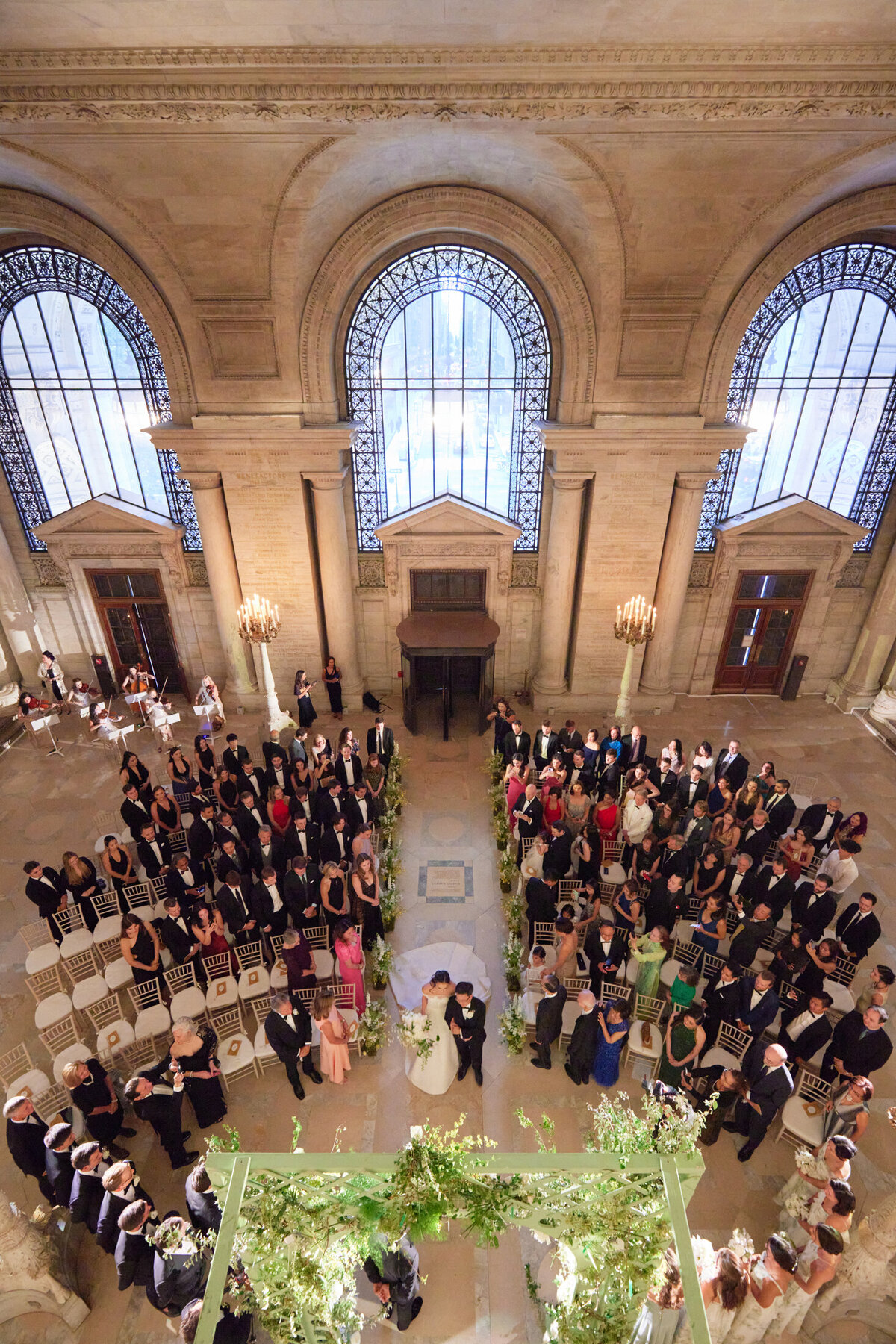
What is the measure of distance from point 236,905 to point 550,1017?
358 cm

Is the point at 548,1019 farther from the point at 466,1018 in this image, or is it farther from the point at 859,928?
the point at 859,928

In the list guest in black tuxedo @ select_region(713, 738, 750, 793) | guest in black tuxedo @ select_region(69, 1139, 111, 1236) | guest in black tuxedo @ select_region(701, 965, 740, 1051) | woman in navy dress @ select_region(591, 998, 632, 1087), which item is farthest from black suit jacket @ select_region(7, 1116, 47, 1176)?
guest in black tuxedo @ select_region(713, 738, 750, 793)

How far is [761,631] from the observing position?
14.3m

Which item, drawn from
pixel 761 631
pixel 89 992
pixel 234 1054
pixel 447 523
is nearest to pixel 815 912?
pixel 234 1054

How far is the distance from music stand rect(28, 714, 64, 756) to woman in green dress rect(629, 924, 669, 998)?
10695mm

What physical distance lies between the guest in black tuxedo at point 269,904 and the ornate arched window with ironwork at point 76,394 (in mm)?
7790

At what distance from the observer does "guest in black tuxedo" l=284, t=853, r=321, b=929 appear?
8164 millimetres

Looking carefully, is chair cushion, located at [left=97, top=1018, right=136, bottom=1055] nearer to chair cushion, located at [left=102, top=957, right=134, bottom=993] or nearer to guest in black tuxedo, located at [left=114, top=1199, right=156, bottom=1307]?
chair cushion, located at [left=102, top=957, right=134, bottom=993]

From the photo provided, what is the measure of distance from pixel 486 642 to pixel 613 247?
6405 millimetres

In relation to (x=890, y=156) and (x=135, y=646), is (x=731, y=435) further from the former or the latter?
(x=135, y=646)

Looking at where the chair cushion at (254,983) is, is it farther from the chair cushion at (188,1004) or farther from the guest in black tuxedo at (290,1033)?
the guest in black tuxedo at (290,1033)

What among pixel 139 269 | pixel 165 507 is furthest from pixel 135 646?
pixel 139 269

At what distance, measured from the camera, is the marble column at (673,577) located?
1243 centimetres

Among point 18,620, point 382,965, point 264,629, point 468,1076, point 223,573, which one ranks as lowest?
point 468,1076
